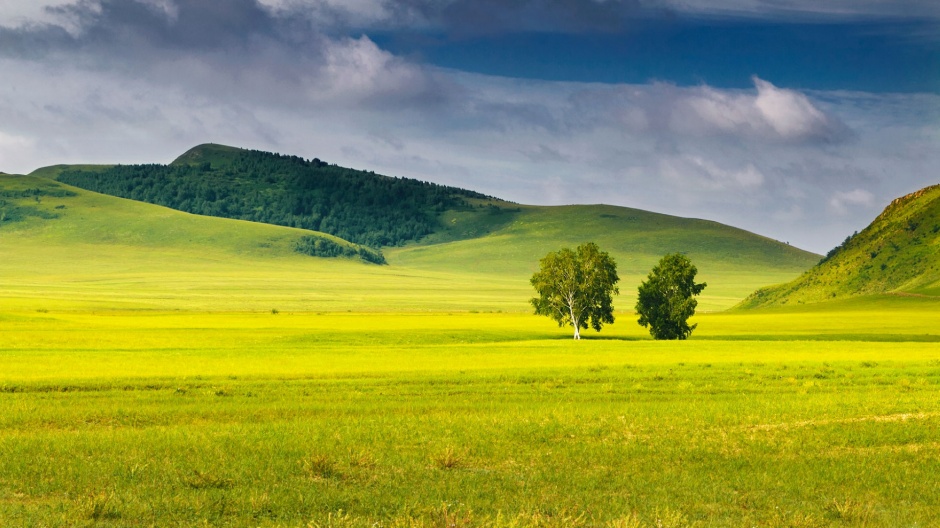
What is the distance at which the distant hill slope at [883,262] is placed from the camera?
6033 inches

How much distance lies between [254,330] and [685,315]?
35.9 m

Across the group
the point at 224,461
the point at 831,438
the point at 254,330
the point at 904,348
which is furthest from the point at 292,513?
the point at 254,330

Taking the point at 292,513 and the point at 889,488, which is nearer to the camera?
the point at 292,513

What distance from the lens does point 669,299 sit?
253ft

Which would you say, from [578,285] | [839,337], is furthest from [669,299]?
[839,337]

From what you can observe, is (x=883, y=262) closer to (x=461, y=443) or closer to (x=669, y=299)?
(x=669, y=299)

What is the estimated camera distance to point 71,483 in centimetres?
1421

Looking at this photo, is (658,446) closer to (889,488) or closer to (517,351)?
(889,488)

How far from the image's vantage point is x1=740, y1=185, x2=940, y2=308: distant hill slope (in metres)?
153

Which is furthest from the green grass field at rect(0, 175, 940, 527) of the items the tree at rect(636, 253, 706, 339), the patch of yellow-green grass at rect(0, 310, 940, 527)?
the tree at rect(636, 253, 706, 339)

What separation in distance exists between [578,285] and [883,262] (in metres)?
106

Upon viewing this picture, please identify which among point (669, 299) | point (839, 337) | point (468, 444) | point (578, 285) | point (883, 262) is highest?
point (883, 262)

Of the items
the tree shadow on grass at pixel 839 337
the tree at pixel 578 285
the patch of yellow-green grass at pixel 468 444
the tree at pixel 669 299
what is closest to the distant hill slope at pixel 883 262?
the tree shadow on grass at pixel 839 337

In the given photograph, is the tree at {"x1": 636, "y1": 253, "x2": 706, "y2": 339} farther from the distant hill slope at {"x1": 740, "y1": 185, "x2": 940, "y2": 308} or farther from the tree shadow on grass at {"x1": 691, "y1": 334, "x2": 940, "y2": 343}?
the distant hill slope at {"x1": 740, "y1": 185, "x2": 940, "y2": 308}
